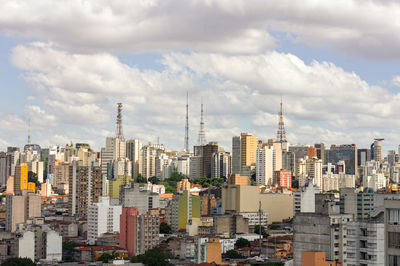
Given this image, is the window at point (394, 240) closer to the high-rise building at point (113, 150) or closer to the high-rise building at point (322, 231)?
the high-rise building at point (322, 231)

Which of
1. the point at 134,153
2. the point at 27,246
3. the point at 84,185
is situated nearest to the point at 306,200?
the point at 84,185

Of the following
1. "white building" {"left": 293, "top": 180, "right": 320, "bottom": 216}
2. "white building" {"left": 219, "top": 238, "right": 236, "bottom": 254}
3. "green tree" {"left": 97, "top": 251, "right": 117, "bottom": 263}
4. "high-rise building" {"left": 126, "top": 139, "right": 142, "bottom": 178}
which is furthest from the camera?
"high-rise building" {"left": 126, "top": 139, "right": 142, "bottom": 178}

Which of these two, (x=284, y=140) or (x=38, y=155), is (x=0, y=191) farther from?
(x=284, y=140)

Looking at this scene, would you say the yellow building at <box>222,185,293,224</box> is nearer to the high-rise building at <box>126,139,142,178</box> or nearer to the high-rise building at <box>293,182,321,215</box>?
the high-rise building at <box>293,182,321,215</box>

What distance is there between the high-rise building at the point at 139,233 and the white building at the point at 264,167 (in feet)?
280

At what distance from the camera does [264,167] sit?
6255 inches

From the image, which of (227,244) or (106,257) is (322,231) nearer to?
(106,257)

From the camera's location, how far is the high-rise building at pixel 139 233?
239 feet

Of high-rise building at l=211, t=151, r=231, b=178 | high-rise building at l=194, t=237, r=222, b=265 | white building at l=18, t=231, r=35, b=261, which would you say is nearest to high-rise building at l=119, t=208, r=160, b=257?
white building at l=18, t=231, r=35, b=261

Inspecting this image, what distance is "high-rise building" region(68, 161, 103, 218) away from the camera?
97.9 metres

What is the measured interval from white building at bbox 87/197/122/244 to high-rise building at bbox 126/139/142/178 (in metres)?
85.1

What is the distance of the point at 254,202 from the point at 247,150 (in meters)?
58.2

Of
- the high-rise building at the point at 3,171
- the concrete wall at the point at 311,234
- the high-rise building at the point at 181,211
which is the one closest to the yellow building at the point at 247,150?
the high-rise building at the point at 3,171

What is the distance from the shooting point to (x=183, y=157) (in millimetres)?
176125
